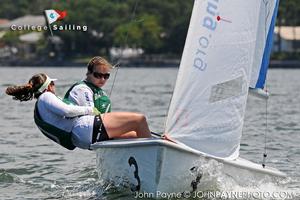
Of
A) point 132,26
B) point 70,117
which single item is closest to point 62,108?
point 70,117

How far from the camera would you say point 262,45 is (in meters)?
11.1

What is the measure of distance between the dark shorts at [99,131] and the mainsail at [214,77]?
83 centimetres

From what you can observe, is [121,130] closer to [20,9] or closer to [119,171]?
[119,171]

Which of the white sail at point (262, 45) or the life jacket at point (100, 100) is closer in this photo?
the life jacket at point (100, 100)

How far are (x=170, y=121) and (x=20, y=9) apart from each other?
13419 cm

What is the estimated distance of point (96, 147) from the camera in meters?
9.05

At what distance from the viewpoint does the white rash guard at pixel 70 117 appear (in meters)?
9.05

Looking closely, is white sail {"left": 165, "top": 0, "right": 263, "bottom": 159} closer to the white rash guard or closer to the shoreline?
the white rash guard

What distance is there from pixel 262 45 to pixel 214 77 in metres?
2.54

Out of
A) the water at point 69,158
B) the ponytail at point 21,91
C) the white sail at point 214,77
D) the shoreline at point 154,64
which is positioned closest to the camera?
the white sail at point 214,77

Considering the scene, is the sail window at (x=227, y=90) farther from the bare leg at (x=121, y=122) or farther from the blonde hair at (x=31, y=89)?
the blonde hair at (x=31, y=89)

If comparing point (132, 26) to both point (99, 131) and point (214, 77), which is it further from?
point (214, 77)

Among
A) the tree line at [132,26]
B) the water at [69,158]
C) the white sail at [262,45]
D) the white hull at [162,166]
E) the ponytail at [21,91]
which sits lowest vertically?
the water at [69,158]

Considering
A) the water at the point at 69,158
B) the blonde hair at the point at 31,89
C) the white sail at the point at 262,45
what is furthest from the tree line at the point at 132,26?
the blonde hair at the point at 31,89
